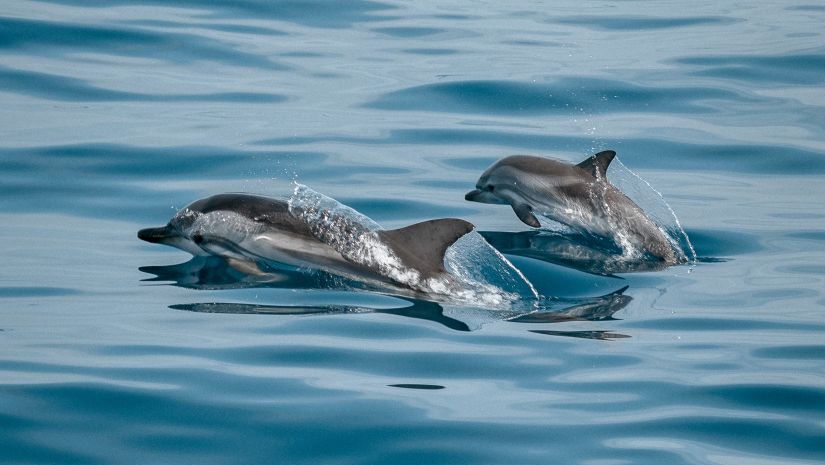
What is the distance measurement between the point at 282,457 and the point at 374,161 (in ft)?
24.9

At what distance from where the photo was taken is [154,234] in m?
9.84

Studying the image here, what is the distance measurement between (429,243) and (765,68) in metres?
10.7

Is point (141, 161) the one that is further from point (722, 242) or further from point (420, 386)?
point (420, 386)

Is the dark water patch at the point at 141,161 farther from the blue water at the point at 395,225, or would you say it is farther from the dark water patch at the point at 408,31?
the dark water patch at the point at 408,31

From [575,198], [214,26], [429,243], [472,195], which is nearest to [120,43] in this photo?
[214,26]

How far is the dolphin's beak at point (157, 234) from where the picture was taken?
32.2ft

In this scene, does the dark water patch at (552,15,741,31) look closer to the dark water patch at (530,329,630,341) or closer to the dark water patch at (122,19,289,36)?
the dark water patch at (122,19,289,36)

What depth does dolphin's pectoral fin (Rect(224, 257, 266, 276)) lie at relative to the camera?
9289 mm

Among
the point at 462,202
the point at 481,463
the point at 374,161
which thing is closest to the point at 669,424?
the point at 481,463

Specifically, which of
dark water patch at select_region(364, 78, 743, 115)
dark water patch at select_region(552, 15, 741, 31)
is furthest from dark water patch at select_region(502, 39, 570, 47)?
dark water patch at select_region(364, 78, 743, 115)

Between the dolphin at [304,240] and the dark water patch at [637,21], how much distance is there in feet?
41.9

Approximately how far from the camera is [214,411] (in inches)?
250

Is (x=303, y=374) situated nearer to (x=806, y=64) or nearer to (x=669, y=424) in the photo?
(x=669, y=424)

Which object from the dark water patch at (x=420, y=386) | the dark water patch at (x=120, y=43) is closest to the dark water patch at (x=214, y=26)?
the dark water patch at (x=120, y=43)
